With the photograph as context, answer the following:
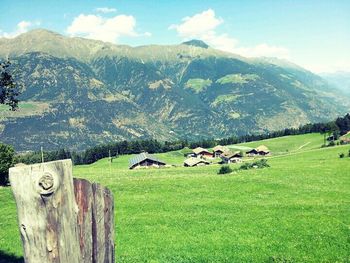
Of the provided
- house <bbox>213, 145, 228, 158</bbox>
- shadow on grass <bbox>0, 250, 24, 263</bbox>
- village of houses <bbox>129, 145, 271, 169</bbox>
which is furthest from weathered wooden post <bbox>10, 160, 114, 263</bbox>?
house <bbox>213, 145, 228, 158</bbox>

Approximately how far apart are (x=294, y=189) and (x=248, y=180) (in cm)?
565

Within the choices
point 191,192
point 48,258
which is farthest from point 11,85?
point 191,192

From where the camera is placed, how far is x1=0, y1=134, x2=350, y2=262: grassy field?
746 inches

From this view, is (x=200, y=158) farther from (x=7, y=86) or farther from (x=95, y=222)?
(x=95, y=222)

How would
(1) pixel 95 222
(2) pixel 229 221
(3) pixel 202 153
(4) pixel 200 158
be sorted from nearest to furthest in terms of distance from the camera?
(1) pixel 95 222
(2) pixel 229 221
(4) pixel 200 158
(3) pixel 202 153

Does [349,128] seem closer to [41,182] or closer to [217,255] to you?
[217,255]

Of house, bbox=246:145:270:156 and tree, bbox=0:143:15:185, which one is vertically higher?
tree, bbox=0:143:15:185

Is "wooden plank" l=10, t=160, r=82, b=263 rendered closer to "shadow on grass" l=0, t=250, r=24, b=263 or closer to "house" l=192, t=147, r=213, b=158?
"shadow on grass" l=0, t=250, r=24, b=263

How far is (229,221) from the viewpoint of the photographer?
2481 cm

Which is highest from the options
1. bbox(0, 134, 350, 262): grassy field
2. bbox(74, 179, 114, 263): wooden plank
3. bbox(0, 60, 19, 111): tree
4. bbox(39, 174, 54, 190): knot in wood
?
bbox(0, 60, 19, 111): tree

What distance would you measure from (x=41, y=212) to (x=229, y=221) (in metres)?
21.0

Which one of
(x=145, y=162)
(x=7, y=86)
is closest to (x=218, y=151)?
(x=145, y=162)

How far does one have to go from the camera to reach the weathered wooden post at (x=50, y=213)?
5.02 meters

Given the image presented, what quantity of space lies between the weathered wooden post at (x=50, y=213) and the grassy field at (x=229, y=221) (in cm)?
1341
